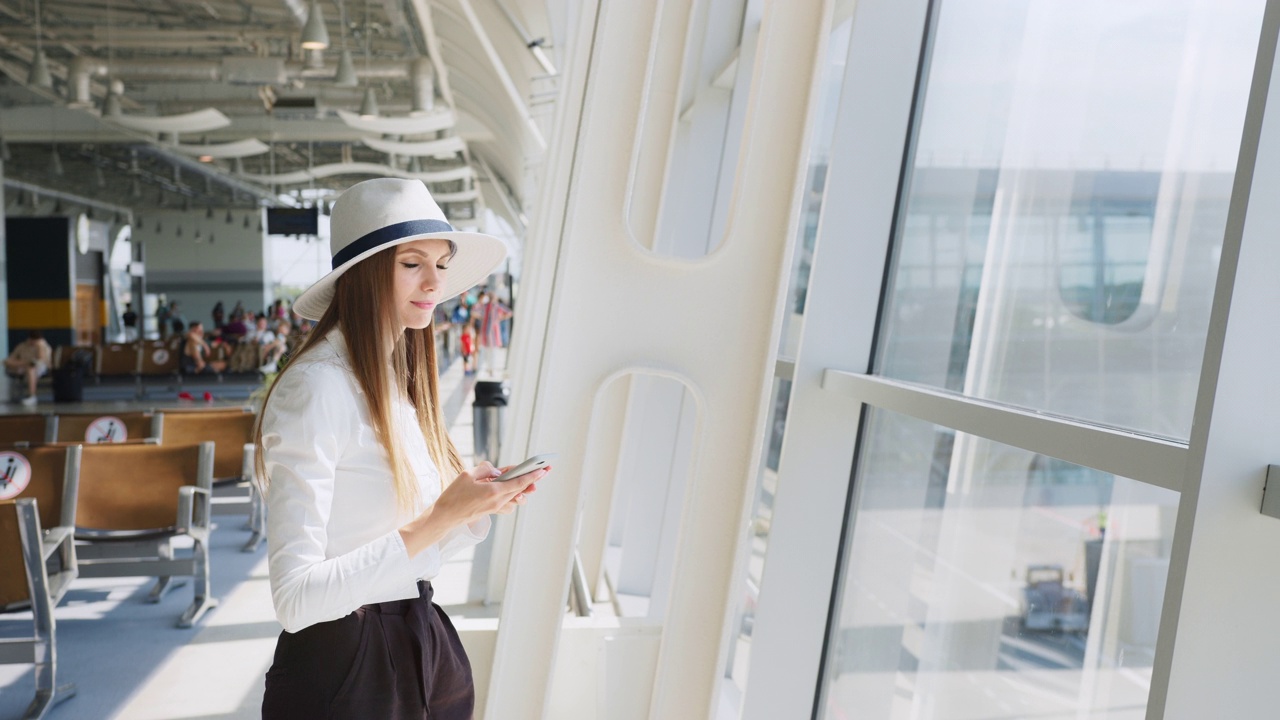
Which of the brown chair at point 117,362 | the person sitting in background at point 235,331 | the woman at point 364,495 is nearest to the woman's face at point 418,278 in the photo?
the woman at point 364,495

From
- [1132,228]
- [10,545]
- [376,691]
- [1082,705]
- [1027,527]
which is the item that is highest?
[1132,228]

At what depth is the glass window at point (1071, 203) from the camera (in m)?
1.21

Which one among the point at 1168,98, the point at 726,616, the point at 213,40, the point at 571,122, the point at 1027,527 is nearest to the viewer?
the point at 1168,98

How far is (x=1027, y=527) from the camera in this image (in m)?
1.60

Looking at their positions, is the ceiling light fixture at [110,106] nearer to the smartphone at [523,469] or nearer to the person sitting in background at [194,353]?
the person sitting in background at [194,353]

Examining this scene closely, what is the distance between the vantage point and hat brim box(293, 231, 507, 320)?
165cm

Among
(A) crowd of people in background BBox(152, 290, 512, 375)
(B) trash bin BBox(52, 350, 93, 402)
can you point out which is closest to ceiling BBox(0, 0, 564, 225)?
(A) crowd of people in background BBox(152, 290, 512, 375)

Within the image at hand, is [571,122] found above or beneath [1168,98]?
above

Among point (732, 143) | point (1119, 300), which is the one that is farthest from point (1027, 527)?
point (732, 143)

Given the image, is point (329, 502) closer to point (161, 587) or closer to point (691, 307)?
point (691, 307)

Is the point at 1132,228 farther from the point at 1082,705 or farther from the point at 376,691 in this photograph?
the point at 376,691

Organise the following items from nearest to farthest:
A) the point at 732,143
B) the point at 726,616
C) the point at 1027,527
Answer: the point at 1027,527
the point at 726,616
the point at 732,143

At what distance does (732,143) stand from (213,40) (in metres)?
14.0

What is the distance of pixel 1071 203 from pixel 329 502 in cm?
134
